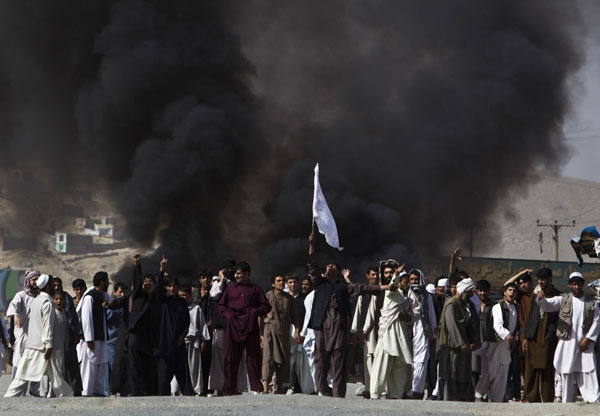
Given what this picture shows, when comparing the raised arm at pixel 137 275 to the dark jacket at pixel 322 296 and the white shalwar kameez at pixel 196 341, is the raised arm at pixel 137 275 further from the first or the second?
the dark jacket at pixel 322 296

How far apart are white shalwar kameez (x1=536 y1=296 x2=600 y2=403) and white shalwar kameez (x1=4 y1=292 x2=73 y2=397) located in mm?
5077

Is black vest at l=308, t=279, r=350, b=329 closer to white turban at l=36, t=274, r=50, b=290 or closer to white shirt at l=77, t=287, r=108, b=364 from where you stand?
white shirt at l=77, t=287, r=108, b=364

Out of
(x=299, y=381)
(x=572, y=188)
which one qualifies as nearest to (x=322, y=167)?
(x=299, y=381)

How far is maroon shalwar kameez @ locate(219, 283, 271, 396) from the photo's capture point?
10156mm

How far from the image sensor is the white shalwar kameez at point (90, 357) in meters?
10.2

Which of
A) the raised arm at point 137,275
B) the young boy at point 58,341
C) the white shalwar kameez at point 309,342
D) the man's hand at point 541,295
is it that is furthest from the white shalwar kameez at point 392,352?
the young boy at point 58,341

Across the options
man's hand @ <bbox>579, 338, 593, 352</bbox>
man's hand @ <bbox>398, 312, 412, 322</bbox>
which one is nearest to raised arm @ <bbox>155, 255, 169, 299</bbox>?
man's hand @ <bbox>398, 312, 412, 322</bbox>

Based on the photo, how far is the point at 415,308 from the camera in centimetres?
1093

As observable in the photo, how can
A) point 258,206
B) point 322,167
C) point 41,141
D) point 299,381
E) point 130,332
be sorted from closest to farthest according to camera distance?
point 130,332, point 299,381, point 322,167, point 258,206, point 41,141

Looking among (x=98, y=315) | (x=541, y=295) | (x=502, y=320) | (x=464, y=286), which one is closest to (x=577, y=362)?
(x=541, y=295)

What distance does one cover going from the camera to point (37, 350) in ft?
32.0

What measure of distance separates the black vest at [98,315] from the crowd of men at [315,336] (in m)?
0.01

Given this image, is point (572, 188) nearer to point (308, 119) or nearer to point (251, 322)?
point (308, 119)

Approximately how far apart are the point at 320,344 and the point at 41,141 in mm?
36202
